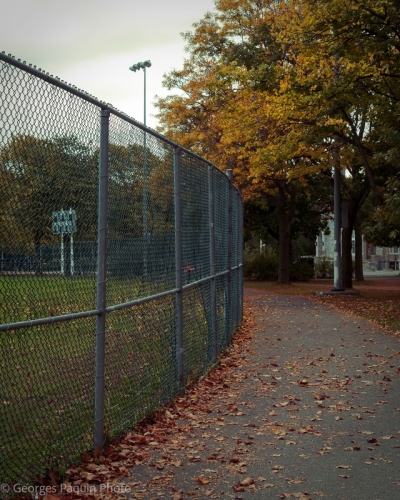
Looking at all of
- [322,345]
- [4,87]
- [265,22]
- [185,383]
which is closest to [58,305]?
[4,87]

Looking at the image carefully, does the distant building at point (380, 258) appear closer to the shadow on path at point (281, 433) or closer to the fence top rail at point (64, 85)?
the shadow on path at point (281, 433)

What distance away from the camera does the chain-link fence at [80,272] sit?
14.9 feet

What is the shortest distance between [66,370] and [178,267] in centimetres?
310

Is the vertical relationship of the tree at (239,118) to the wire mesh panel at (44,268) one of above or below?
above

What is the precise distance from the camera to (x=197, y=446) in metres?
6.36

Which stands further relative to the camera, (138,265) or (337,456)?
(138,265)

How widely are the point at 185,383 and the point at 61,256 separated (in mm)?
3951

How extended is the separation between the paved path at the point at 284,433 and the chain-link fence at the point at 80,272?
1.56 ft

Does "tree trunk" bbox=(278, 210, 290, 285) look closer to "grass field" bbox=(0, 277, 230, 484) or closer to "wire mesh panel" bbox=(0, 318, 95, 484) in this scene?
"grass field" bbox=(0, 277, 230, 484)

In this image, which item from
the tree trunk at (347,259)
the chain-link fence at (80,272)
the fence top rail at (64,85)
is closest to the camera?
the fence top rail at (64,85)

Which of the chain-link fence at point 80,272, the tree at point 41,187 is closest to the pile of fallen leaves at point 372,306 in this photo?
the chain-link fence at point 80,272

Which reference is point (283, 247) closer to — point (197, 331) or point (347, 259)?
point (347, 259)

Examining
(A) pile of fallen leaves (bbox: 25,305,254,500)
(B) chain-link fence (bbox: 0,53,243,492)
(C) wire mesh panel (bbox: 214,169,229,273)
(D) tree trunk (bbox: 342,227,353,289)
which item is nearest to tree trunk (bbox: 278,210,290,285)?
(D) tree trunk (bbox: 342,227,353,289)

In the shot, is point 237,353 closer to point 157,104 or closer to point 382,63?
point 382,63
